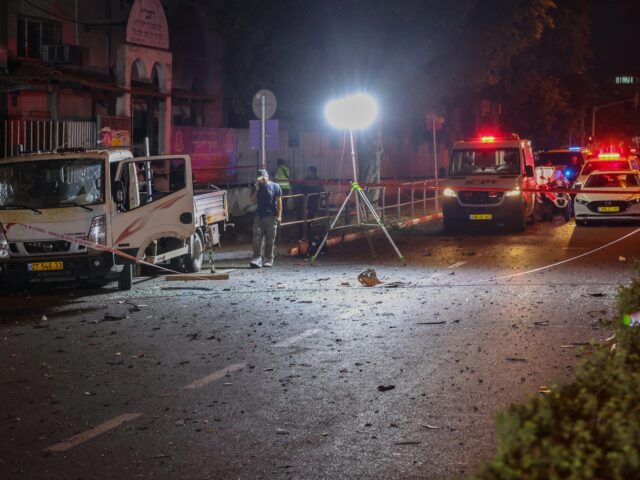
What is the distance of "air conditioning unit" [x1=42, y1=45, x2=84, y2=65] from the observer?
74.2 feet

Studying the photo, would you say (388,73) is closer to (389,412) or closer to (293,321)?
(293,321)

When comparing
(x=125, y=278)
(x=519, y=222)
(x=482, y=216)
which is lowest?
(x=125, y=278)

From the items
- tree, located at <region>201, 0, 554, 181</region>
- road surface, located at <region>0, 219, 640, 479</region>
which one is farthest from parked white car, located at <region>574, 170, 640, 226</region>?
road surface, located at <region>0, 219, 640, 479</region>

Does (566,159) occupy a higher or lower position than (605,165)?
higher

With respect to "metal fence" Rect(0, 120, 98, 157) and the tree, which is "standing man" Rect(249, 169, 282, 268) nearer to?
"metal fence" Rect(0, 120, 98, 157)

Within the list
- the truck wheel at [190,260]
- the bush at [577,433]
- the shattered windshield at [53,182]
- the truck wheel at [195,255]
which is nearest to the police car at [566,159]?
the truck wheel at [195,255]

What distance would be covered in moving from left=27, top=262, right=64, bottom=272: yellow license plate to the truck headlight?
1.82 feet

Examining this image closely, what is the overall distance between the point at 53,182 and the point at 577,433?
12291 mm

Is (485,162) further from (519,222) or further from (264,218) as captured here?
(264,218)

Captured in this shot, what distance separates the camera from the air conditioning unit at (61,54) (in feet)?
74.2

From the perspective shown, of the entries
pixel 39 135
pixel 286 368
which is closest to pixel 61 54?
pixel 39 135

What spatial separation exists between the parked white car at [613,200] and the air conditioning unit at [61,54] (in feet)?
41.6

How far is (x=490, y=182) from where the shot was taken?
2427 centimetres

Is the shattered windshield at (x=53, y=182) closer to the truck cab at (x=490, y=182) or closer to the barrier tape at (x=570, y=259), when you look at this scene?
the barrier tape at (x=570, y=259)
